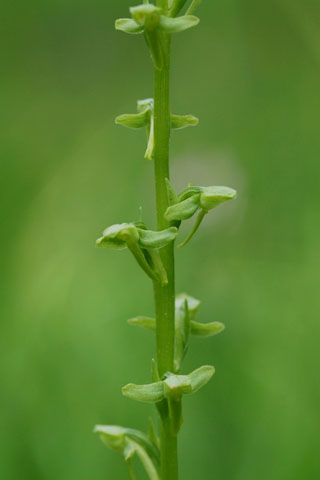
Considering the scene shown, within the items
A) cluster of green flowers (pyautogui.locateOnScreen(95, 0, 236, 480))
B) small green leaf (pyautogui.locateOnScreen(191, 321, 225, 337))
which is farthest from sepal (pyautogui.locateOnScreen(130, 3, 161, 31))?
small green leaf (pyautogui.locateOnScreen(191, 321, 225, 337))

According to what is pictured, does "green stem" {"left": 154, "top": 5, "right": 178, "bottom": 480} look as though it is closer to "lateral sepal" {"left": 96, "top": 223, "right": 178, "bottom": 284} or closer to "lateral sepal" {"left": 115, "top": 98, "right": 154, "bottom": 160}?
"lateral sepal" {"left": 96, "top": 223, "right": 178, "bottom": 284}

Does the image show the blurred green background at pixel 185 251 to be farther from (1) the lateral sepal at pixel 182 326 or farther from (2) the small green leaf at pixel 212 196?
(2) the small green leaf at pixel 212 196

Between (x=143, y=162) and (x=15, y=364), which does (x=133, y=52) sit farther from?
(x=15, y=364)

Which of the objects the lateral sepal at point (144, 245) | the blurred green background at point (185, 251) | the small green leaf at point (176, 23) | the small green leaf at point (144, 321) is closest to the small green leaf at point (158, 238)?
the lateral sepal at point (144, 245)

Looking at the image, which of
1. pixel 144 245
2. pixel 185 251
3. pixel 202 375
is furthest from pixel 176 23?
pixel 185 251

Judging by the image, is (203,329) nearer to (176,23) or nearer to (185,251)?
(176,23)
